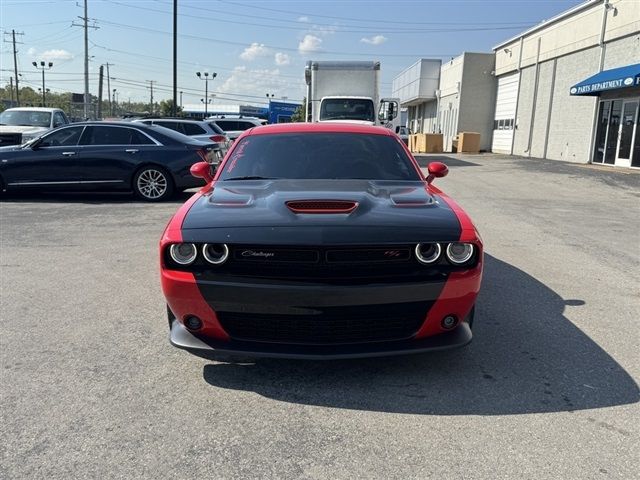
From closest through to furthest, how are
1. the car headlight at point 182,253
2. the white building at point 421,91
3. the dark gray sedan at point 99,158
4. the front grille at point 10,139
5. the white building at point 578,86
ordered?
the car headlight at point 182,253 < the dark gray sedan at point 99,158 < the front grille at point 10,139 < the white building at point 578,86 < the white building at point 421,91

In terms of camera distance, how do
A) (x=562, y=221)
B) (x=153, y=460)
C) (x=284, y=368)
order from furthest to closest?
(x=562, y=221) → (x=284, y=368) → (x=153, y=460)

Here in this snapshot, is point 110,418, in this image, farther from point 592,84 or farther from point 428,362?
point 592,84

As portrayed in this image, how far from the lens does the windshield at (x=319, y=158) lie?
15.1 feet

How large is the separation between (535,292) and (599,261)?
1.96 meters

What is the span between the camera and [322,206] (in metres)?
3.47

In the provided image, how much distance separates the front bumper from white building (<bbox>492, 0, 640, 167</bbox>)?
18071 millimetres

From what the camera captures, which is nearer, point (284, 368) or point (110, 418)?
Answer: point (110, 418)

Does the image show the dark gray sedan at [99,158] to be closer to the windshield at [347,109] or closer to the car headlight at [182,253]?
the windshield at [347,109]

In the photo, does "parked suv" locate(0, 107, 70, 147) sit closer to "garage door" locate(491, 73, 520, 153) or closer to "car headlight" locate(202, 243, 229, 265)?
"car headlight" locate(202, 243, 229, 265)

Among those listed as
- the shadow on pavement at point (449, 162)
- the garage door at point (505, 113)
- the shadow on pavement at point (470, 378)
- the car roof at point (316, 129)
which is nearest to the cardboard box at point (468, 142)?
the garage door at point (505, 113)

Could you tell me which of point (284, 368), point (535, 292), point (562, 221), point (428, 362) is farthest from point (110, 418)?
point (562, 221)

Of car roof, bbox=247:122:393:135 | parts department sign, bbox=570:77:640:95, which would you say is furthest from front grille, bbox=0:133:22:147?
parts department sign, bbox=570:77:640:95

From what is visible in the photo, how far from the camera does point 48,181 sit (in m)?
11.0

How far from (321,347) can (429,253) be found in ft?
2.71
